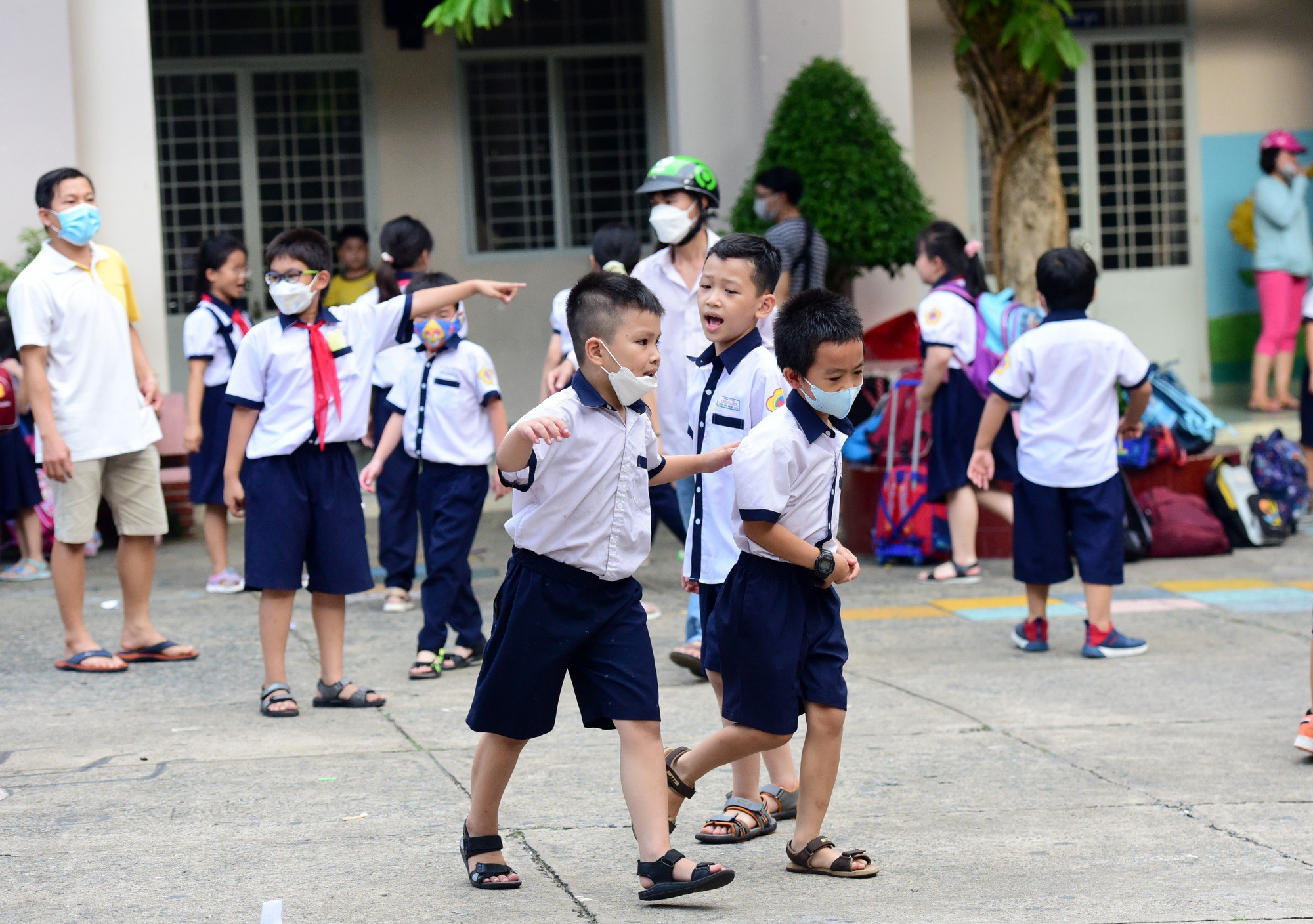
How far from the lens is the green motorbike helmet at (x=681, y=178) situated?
5.59m

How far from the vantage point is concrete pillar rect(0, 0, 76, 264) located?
9523mm

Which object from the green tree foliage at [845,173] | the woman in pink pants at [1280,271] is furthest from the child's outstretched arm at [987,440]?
the woman in pink pants at [1280,271]

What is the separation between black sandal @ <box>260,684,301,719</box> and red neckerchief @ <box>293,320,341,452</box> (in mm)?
891

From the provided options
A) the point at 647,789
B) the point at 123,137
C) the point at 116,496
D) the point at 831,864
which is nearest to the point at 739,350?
the point at 647,789

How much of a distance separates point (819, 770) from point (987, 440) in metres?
2.97

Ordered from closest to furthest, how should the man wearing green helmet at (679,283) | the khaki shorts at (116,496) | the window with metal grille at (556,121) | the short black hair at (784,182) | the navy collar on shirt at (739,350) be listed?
the navy collar on shirt at (739,350) < the man wearing green helmet at (679,283) < the khaki shorts at (116,496) < the short black hair at (784,182) < the window with metal grille at (556,121)

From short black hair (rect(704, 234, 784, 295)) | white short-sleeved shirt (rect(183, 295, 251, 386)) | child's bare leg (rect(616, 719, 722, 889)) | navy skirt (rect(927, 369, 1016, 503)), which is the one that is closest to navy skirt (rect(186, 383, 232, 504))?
white short-sleeved shirt (rect(183, 295, 251, 386))

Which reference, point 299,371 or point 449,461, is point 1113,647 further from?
point 299,371

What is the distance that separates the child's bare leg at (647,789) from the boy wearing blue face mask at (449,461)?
263cm

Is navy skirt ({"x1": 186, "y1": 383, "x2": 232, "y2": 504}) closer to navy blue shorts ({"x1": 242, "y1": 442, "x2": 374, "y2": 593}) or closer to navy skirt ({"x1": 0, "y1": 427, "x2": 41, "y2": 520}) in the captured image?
navy skirt ({"x1": 0, "y1": 427, "x2": 41, "y2": 520})

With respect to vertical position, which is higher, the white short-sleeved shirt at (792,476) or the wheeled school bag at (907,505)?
the white short-sleeved shirt at (792,476)

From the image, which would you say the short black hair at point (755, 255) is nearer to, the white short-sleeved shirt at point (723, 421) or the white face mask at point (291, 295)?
the white short-sleeved shirt at point (723, 421)

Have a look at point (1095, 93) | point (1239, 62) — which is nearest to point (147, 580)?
point (1095, 93)

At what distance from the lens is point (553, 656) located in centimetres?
371
